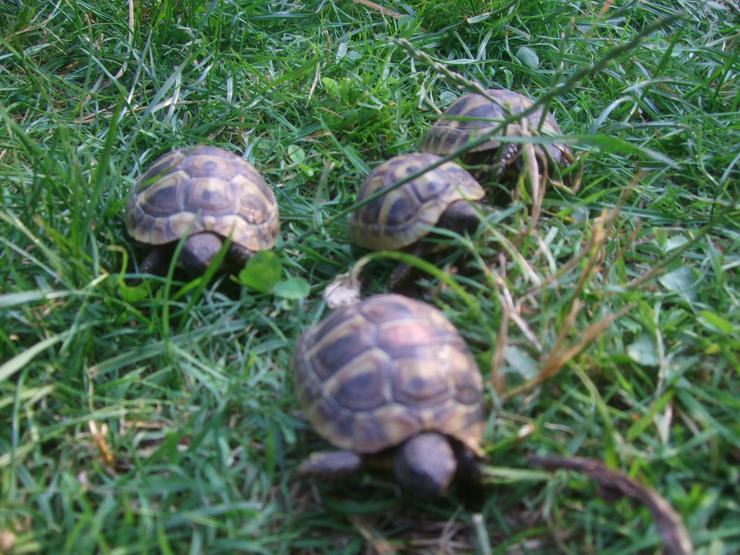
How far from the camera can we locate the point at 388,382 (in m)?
2.38

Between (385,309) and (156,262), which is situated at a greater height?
(385,309)

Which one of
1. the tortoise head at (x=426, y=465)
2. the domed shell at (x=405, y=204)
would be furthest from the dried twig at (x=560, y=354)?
the domed shell at (x=405, y=204)

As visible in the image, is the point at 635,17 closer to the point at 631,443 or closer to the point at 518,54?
the point at 518,54

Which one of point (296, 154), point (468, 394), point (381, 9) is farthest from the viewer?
point (381, 9)

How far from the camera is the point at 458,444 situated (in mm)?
2402

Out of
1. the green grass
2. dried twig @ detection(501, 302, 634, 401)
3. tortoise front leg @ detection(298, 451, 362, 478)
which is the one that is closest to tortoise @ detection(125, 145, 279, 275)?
the green grass

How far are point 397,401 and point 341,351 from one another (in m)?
0.30

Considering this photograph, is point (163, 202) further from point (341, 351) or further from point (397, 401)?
point (397, 401)

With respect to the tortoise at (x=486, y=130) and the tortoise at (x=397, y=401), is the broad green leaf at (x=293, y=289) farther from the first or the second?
the tortoise at (x=486, y=130)

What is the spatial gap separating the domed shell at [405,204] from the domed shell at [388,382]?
713mm

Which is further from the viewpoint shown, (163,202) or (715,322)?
(163,202)

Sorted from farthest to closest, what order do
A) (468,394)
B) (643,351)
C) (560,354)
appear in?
(643,351)
(560,354)
(468,394)

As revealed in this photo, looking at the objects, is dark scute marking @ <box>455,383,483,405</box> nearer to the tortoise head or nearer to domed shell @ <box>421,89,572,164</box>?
the tortoise head

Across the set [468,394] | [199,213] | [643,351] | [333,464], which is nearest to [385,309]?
[468,394]
